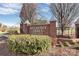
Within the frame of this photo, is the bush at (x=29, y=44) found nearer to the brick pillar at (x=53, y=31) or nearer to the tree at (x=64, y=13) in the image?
the brick pillar at (x=53, y=31)

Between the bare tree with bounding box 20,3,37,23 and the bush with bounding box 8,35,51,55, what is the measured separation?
1.30ft

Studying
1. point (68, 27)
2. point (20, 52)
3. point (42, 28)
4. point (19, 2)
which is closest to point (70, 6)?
point (68, 27)

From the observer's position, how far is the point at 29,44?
3957 mm

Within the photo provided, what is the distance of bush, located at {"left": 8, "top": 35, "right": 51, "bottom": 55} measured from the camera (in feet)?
13.0

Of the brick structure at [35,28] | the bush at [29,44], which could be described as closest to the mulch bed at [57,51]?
the bush at [29,44]

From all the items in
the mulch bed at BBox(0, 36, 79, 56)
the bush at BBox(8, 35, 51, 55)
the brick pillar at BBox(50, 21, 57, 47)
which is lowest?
the mulch bed at BBox(0, 36, 79, 56)

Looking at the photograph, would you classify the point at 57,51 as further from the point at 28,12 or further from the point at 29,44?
the point at 28,12

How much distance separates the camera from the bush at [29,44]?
3.96 meters

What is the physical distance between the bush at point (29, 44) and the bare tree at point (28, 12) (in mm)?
395

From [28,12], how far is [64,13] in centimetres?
74

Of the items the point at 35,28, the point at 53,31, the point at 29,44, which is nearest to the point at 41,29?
the point at 35,28

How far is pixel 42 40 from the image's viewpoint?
3.96 meters

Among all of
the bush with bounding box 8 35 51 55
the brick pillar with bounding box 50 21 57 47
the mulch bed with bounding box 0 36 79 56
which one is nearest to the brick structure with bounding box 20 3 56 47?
the brick pillar with bounding box 50 21 57 47

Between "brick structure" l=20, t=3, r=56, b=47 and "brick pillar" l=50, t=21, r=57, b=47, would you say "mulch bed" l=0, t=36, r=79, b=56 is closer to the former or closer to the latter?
"brick pillar" l=50, t=21, r=57, b=47
